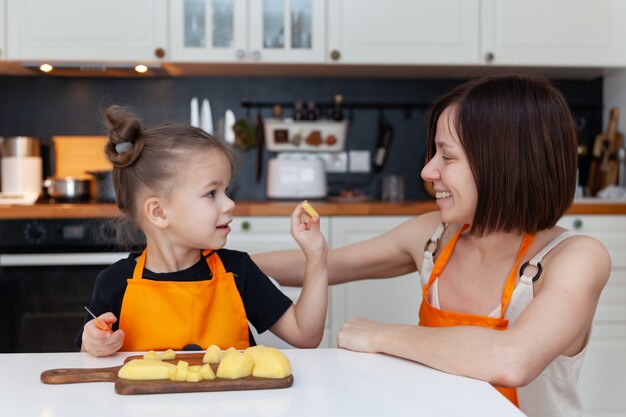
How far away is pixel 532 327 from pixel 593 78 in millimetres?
2840

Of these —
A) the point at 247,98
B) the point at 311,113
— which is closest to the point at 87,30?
the point at 247,98

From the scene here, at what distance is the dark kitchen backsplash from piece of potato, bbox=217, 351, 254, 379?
2.53m

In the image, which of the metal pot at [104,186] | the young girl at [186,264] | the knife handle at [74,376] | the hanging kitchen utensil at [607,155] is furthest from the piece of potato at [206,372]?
the hanging kitchen utensil at [607,155]

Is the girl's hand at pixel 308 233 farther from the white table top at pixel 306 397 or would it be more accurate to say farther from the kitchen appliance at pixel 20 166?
the kitchen appliance at pixel 20 166

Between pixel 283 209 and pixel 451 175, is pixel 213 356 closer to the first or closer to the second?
pixel 451 175

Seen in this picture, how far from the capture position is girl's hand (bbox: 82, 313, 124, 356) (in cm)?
117

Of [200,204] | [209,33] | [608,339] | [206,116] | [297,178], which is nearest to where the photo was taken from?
[200,204]

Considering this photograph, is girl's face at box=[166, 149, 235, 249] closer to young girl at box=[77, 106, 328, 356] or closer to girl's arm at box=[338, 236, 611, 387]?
young girl at box=[77, 106, 328, 356]

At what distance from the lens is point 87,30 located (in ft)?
10.4

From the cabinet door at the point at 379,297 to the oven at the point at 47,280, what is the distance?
2.89 ft

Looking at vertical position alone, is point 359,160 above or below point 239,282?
above

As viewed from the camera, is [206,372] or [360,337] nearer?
[206,372]

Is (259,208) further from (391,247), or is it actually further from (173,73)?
(391,247)

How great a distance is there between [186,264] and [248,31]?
186 cm
